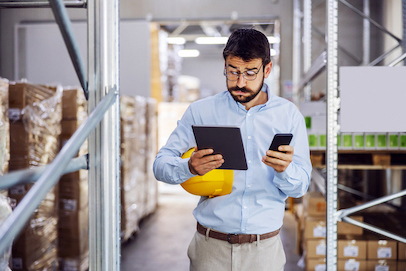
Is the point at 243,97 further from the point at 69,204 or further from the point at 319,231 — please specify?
the point at 69,204

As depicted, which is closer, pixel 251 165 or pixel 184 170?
pixel 184 170

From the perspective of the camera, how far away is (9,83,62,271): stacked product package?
3344 millimetres

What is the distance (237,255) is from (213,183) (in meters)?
0.37

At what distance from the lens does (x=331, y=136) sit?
262 cm

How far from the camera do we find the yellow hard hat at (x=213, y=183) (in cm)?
184

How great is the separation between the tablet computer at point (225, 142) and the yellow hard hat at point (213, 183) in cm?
18

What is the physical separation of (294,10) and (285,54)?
2.81ft

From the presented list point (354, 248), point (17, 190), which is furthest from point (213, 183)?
point (354, 248)

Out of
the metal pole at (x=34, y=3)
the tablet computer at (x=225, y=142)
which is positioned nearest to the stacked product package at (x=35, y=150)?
the metal pole at (x=34, y=3)

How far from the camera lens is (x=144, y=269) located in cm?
452

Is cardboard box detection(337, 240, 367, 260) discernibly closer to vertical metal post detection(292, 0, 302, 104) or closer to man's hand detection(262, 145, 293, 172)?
man's hand detection(262, 145, 293, 172)

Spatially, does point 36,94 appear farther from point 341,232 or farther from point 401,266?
point 401,266

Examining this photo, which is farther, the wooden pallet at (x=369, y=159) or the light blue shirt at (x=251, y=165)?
the wooden pallet at (x=369, y=159)

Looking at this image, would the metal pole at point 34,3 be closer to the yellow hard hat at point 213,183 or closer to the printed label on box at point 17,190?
the yellow hard hat at point 213,183
